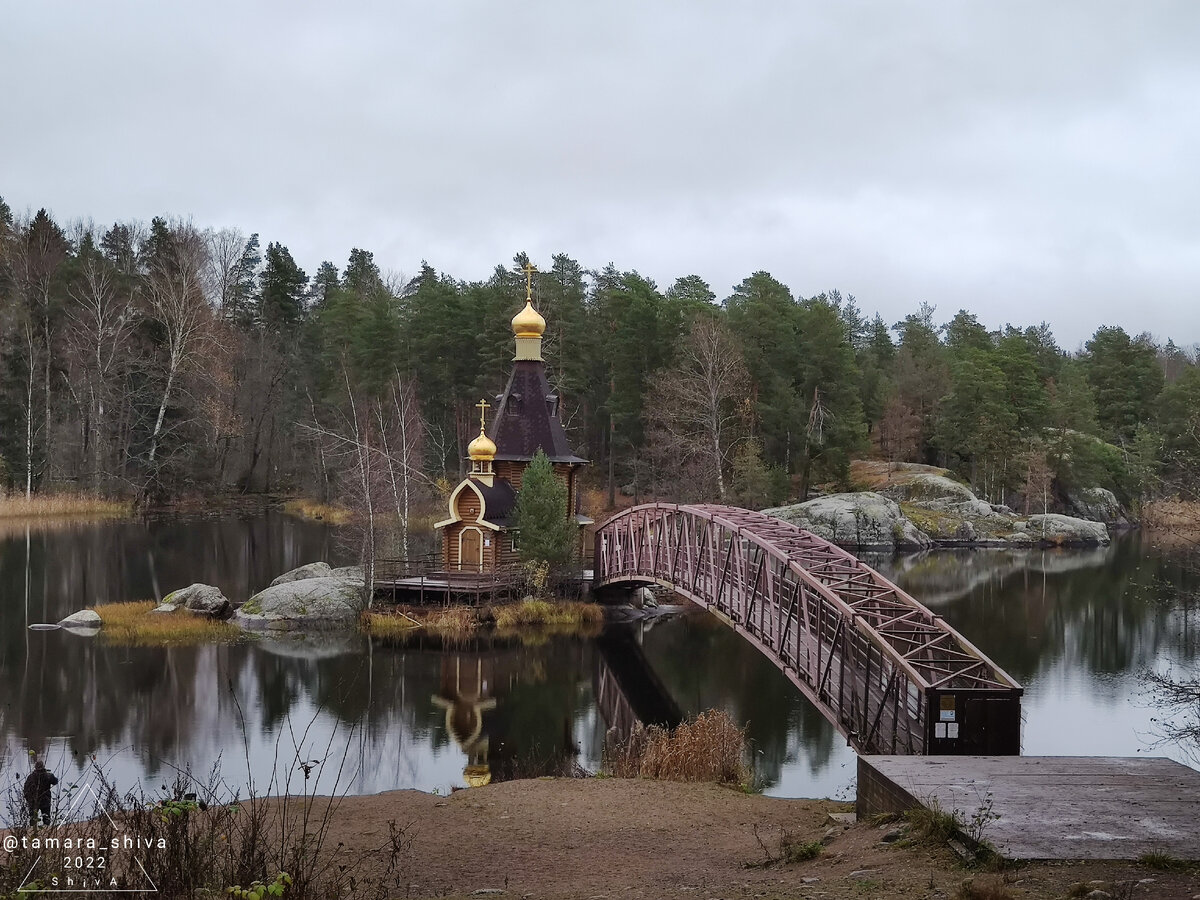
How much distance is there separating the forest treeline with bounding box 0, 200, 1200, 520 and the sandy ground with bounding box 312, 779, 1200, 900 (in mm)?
29039

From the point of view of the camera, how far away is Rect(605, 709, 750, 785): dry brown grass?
46.1ft

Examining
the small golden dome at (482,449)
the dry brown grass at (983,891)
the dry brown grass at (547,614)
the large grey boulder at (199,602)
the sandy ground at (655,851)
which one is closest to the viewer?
the dry brown grass at (983,891)

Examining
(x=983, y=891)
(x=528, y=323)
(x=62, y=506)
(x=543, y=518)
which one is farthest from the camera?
(x=62, y=506)

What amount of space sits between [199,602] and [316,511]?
2435 cm

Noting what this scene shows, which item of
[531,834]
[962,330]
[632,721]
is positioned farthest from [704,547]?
[962,330]

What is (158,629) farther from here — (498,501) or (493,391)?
(493,391)

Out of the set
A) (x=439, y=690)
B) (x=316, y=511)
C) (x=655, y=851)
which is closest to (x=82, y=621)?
(x=439, y=690)

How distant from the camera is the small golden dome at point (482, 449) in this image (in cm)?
2962

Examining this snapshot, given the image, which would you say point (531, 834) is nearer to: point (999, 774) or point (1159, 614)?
point (999, 774)

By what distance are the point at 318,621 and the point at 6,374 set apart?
32.5m

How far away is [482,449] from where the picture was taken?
97.5 feet

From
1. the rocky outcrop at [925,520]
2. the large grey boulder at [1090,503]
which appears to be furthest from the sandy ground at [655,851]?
the large grey boulder at [1090,503]

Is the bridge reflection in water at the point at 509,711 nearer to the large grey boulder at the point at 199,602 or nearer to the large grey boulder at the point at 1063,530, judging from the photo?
the large grey boulder at the point at 199,602

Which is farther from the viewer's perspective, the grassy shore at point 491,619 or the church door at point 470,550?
the church door at point 470,550
